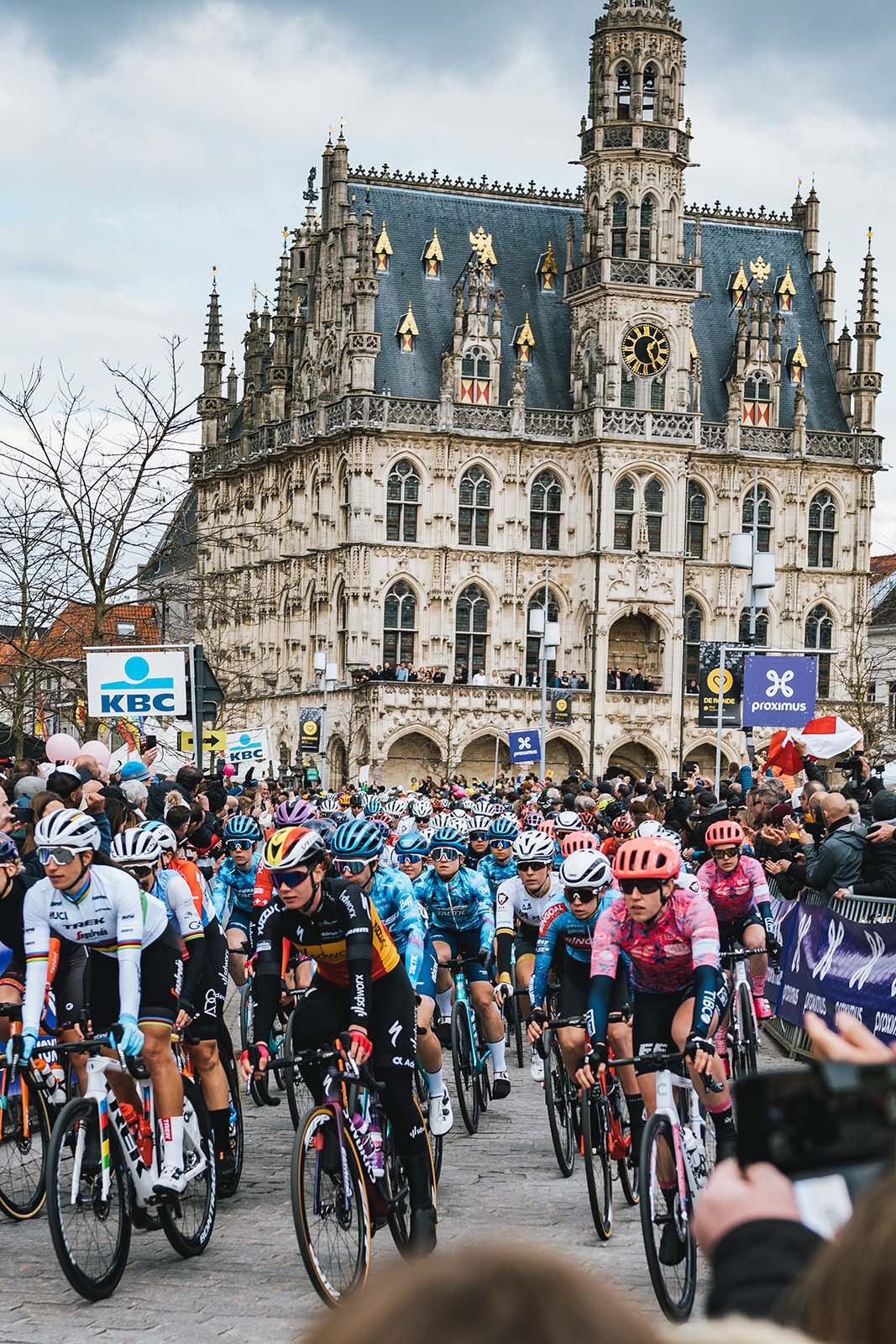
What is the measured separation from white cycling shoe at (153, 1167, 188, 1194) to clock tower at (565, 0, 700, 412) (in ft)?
184

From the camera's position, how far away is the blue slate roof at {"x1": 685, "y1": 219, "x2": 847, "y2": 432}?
70438 mm

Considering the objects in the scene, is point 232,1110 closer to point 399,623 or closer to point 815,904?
point 815,904

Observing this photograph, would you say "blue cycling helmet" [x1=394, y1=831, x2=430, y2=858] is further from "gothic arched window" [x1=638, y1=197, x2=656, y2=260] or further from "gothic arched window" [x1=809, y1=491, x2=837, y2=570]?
"gothic arched window" [x1=809, y1=491, x2=837, y2=570]

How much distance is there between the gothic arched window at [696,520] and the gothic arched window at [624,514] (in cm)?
328

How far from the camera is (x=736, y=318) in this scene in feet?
236

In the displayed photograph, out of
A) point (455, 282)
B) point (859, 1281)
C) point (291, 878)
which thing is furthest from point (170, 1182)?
point (455, 282)

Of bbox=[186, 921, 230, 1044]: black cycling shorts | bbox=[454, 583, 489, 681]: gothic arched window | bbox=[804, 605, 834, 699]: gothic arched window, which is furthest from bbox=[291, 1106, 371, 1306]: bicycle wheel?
bbox=[804, 605, 834, 699]: gothic arched window

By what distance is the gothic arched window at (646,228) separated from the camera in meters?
64.0

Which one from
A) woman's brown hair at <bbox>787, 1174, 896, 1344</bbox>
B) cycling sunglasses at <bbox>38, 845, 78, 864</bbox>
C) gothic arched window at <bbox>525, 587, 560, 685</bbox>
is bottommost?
cycling sunglasses at <bbox>38, 845, 78, 864</bbox>

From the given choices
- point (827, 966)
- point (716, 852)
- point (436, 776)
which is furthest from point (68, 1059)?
point (436, 776)

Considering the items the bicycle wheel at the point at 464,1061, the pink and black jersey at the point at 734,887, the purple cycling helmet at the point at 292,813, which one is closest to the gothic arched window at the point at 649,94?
the pink and black jersey at the point at 734,887

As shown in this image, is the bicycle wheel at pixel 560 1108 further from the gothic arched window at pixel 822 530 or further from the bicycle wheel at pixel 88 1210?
the gothic arched window at pixel 822 530

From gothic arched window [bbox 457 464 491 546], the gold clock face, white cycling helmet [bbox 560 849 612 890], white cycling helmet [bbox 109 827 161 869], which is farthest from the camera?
gothic arched window [bbox 457 464 491 546]

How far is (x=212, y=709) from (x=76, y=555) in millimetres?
3060
